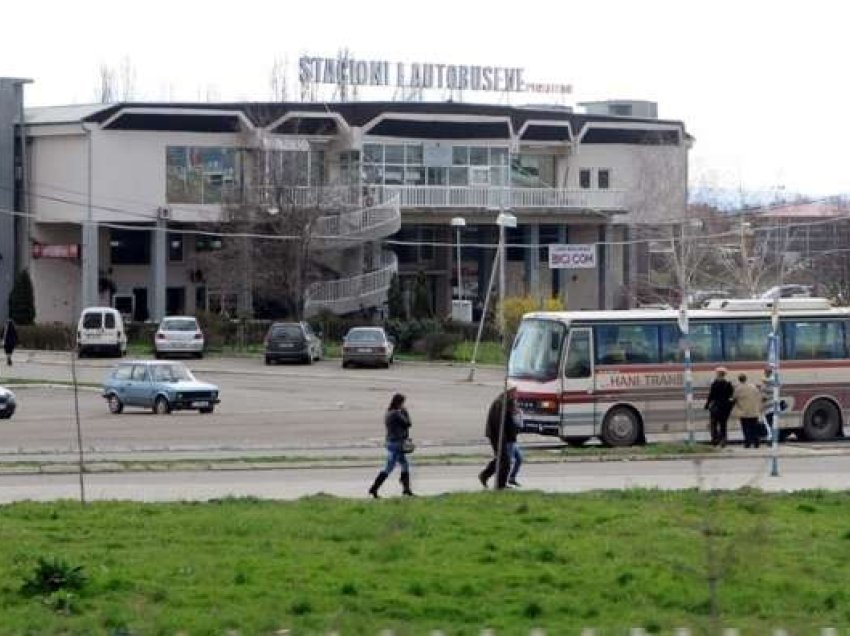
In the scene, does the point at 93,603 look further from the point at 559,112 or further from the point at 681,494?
the point at 559,112

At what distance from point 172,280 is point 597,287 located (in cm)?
2133

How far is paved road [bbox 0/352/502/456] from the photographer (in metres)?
38.9

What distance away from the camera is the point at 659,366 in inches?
1545

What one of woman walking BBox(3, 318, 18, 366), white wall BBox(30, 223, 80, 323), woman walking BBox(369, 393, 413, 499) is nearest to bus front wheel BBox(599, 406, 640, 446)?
woman walking BBox(369, 393, 413, 499)

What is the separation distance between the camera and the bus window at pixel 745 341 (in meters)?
40.3

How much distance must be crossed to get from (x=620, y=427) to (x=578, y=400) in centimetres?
104

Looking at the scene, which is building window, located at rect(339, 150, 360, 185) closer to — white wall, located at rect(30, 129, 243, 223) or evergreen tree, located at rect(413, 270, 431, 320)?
white wall, located at rect(30, 129, 243, 223)

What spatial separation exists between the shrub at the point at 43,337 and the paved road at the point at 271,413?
14.4 ft

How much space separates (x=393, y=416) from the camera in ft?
87.6

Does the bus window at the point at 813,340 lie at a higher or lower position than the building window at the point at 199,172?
lower

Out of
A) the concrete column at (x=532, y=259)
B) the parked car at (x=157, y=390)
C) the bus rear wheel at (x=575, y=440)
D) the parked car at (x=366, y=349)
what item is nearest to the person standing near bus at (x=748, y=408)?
the bus rear wheel at (x=575, y=440)

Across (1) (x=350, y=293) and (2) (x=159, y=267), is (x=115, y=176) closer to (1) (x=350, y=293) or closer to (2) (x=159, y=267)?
(2) (x=159, y=267)

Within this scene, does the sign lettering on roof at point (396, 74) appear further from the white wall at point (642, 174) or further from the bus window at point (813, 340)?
the bus window at point (813, 340)

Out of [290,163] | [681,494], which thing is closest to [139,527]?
[681,494]
